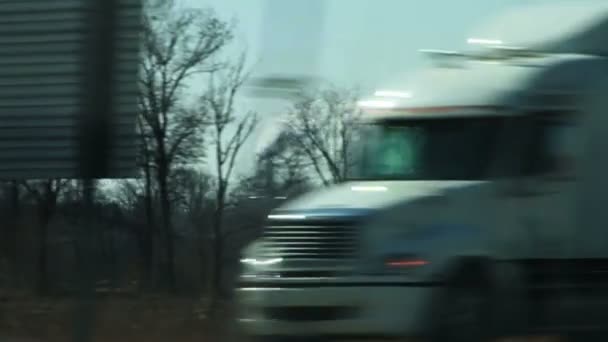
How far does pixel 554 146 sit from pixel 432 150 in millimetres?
1217

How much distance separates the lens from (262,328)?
41.9 ft

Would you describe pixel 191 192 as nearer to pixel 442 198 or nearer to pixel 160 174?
pixel 160 174

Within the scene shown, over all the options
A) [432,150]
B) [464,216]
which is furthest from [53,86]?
[432,150]

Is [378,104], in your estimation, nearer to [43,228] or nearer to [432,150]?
[432,150]

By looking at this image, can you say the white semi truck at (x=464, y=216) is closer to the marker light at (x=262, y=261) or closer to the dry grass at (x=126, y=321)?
the marker light at (x=262, y=261)

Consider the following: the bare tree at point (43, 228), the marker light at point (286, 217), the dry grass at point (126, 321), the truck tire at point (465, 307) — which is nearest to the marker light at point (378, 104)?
the marker light at point (286, 217)

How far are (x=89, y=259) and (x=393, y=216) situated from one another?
23.9ft

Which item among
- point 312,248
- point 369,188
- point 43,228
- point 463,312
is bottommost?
point 43,228

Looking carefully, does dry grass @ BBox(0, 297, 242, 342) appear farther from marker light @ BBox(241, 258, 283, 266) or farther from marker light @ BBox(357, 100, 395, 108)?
marker light @ BBox(357, 100, 395, 108)

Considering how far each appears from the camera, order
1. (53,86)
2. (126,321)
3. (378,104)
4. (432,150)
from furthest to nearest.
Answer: (126,321)
(378,104)
(432,150)
(53,86)

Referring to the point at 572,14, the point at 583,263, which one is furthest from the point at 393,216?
the point at 572,14

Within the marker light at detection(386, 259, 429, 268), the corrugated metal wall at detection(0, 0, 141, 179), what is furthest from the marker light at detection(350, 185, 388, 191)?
the corrugated metal wall at detection(0, 0, 141, 179)

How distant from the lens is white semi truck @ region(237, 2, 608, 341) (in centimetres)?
1222

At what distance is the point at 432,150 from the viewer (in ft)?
42.9
